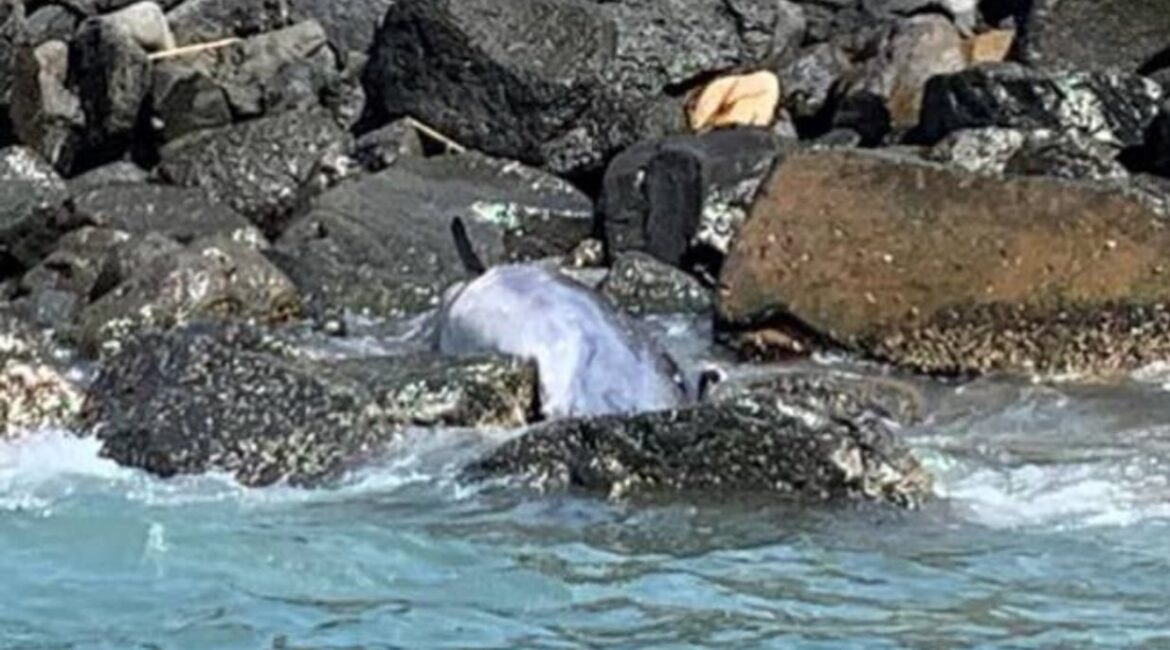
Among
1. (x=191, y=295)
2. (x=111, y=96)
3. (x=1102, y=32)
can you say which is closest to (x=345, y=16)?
(x=111, y=96)

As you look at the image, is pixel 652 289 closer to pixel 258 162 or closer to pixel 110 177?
pixel 258 162

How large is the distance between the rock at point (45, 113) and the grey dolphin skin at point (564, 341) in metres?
5.11

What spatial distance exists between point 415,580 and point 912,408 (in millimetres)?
3202

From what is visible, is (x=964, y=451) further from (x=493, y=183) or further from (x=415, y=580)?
(x=493, y=183)

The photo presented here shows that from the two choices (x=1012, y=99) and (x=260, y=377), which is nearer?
(x=260, y=377)

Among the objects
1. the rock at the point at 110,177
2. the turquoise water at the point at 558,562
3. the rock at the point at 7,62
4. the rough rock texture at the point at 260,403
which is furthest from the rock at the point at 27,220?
the turquoise water at the point at 558,562

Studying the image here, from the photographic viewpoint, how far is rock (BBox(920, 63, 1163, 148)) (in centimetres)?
1420

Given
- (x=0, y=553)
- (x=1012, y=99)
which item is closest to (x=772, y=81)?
(x=1012, y=99)

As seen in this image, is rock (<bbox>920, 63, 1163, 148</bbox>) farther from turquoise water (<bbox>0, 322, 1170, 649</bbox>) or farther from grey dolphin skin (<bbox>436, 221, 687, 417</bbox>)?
turquoise water (<bbox>0, 322, 1170, 649</bbox>)

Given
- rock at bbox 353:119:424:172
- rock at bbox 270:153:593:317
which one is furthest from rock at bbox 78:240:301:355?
rock at bbox 353:119:424:172

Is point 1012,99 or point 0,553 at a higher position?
point 0,553

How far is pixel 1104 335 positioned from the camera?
10992mm

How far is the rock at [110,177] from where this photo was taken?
1454cm

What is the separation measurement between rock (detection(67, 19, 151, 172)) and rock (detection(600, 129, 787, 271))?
10.9 ft
